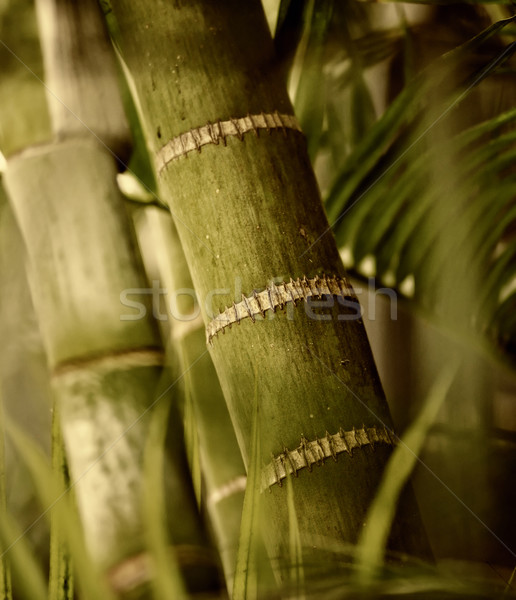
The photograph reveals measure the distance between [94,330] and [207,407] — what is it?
0.15 meters

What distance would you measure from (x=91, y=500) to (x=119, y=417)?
69 millimetres

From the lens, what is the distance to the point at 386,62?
74cm

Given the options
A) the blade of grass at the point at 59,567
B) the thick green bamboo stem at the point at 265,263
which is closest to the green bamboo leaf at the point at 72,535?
the blade of grass at the point at 59,567

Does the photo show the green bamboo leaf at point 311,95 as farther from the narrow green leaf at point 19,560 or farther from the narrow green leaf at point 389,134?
the narrow green leaf at point 19,560

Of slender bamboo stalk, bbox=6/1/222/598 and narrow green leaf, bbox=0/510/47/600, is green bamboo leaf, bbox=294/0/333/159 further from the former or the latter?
narrow green leaf, bbox=0/510/47/600

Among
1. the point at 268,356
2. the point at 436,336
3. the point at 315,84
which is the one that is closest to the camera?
the point at 268,356

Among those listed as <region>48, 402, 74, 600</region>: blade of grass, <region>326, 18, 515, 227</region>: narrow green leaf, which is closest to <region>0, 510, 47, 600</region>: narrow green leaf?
<region>48, 402, 74, 600</region>: blade of grass

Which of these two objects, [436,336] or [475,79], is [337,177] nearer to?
[475,79]

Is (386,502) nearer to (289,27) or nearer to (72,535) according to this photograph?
(72,535)

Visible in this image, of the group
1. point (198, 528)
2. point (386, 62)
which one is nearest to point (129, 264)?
point (198, 528)

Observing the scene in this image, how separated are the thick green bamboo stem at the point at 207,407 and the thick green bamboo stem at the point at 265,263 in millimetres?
132

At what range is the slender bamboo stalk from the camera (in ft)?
1.50

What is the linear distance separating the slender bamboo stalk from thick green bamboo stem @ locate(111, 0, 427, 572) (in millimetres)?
90

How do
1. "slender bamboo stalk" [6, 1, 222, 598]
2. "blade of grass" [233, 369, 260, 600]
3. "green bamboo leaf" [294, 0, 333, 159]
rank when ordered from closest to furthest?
"blade of grass" [233, 369, 260, 600], "slender bamboo stalk" [6, 1, 222, 598], "green bamboo leaf" [294, 0, 333, 159]
